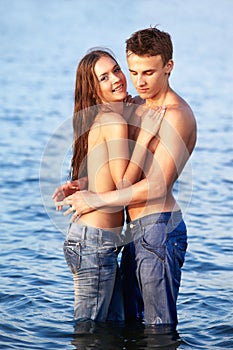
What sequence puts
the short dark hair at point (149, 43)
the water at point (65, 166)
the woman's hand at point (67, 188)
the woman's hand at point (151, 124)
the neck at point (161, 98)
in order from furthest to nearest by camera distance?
the water at point (65, 166) < the woman's hand at point (67, 188) < the neck at point (161, 98) < the woman's hand at point (151, 124) < the short dark hair at point (149, 43)

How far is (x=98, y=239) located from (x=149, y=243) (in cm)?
32

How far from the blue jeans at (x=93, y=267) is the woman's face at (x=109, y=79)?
0.84 metres

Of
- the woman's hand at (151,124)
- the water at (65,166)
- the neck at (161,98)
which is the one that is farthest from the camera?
the water at (65,166)

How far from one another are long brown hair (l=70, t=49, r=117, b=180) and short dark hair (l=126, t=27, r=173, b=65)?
9.3 inches

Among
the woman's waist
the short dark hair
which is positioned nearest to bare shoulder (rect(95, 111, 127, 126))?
the short dark hair

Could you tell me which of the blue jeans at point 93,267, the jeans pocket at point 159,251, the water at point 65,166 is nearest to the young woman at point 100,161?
the blue jeans at point 93,267

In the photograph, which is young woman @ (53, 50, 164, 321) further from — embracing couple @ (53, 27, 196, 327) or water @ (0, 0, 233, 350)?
water @ (0, 0, 233, 350)

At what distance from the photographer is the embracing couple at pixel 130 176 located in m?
5.08

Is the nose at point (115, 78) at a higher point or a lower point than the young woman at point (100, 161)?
higher

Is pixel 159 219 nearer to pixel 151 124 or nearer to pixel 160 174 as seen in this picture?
pixel 160 174

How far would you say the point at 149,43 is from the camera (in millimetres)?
5008

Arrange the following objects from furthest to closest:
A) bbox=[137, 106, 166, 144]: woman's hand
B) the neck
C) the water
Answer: the water
the neck
bbox=[137, 106, 166, 144]: woman's hand

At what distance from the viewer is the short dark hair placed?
5012 mm

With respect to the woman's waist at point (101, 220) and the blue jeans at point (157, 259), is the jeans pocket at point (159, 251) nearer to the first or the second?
the blue jeans at point (157, 259)
